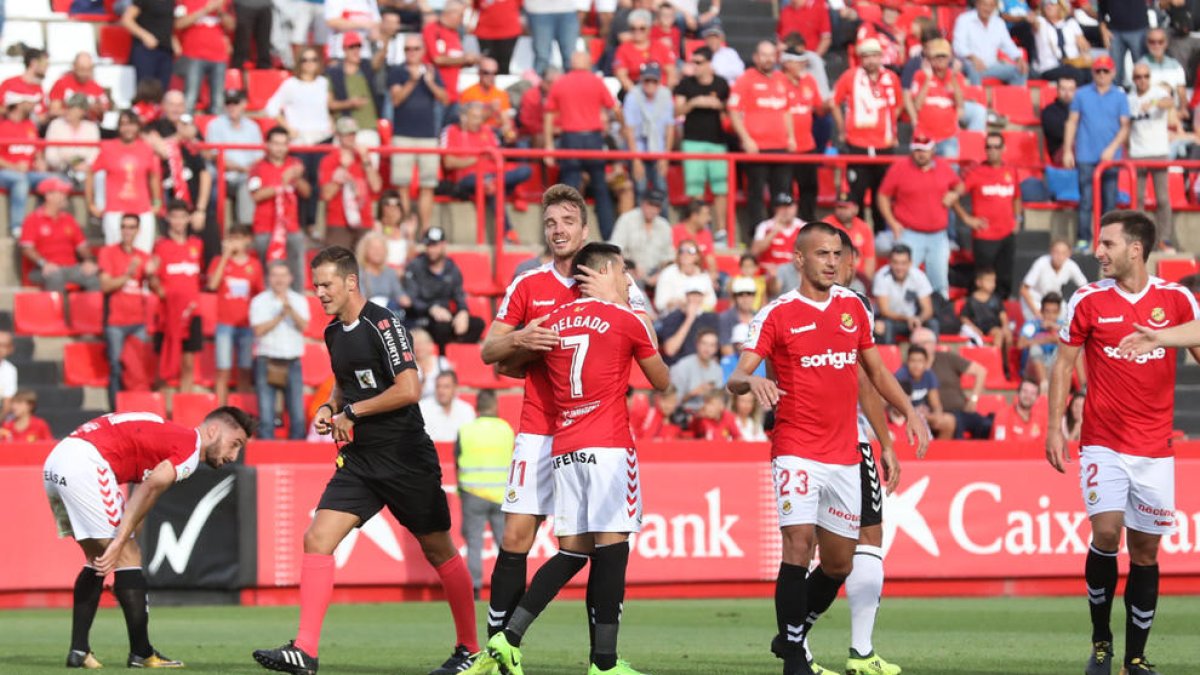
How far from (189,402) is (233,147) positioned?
2.83 metres

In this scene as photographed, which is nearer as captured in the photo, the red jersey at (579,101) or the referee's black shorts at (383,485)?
the referee's black shorts at (383,485)

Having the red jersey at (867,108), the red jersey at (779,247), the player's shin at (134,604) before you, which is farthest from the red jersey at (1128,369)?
the red jersey at (867,108)

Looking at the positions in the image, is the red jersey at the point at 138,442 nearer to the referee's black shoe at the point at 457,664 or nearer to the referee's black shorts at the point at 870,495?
the referee's black shoe at the point at 457,664

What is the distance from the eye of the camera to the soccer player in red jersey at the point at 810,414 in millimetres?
9656

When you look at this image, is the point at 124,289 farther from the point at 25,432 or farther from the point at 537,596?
the point at 537,596

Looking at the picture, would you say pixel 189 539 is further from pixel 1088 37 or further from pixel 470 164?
pixel 1088 37

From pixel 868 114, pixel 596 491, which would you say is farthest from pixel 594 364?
pixel 868 114

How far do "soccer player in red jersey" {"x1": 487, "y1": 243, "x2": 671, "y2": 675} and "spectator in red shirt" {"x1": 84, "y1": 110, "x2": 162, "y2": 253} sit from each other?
37.9 feet

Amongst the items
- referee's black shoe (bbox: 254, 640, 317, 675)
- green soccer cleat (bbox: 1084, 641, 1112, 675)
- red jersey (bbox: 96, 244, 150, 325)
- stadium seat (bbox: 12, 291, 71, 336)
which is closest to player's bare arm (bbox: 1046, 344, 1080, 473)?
green soccer cleat (bbox: 1084, 641, 1112, 675)

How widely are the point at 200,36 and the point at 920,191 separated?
8.34 metres

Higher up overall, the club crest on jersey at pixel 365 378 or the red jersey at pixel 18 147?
the red jersey at pixel 18 147

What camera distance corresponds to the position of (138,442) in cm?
1097

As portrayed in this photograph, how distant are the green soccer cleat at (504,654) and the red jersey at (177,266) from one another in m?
11.0

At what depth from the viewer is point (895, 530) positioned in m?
17.3
